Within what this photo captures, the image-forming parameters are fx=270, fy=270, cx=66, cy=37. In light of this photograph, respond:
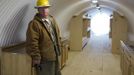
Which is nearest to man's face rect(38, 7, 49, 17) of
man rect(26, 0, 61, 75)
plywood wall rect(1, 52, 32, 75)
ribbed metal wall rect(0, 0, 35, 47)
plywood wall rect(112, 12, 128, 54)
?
man rect(26, 0, 61, 75)

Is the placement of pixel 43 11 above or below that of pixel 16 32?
above

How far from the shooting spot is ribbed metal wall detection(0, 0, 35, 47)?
4.53 m

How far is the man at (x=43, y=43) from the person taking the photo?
4.12 metres

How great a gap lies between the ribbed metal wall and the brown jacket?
0.58 m

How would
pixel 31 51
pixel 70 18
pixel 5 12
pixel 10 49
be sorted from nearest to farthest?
pixel 31 51
pixel 5 12
pixel 10 49
pixel 70 18

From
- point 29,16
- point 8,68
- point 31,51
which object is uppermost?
point 29,16

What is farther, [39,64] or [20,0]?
[20,0]

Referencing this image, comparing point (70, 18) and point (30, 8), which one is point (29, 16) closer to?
point (30, 8)

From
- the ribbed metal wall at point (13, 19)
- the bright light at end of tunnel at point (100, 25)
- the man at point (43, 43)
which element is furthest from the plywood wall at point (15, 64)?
the bright light at end of tunnel at point (100, 25)

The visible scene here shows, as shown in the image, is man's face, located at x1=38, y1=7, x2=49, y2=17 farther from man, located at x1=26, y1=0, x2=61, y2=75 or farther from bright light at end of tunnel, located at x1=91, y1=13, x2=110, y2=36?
bright light at end of tunnel, located at x1=91, y1=13, x2=110, y2=36

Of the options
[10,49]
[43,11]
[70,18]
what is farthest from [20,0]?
[70,18]

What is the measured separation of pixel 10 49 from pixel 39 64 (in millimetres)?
1047

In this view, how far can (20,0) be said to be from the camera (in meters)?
4.69

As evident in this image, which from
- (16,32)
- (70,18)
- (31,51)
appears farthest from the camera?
(70,18)
